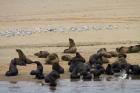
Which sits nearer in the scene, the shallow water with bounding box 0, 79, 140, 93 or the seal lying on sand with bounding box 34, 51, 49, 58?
the shallow water with bounding box 0, 79, 140, 93

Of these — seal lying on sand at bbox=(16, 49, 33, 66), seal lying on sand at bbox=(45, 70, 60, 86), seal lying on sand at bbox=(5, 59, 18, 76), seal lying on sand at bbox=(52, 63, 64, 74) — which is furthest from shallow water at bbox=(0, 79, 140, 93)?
seal lying on sand at bbox=(16, 49, 33, 66)

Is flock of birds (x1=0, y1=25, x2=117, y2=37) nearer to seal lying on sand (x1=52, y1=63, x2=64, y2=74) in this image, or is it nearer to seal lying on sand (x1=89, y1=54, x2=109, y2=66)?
seal lying on sand (x1=89, y1=54, x2=109, y2=66)

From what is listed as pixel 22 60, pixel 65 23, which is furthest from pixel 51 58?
pixel 65 23

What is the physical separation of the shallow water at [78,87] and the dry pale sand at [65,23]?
26.0 inches

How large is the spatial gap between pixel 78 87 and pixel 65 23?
1073cm

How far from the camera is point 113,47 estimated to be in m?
20.7

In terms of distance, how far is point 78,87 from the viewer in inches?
634

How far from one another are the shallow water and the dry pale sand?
66 centimetres

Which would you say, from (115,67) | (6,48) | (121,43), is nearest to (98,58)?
(115,67)

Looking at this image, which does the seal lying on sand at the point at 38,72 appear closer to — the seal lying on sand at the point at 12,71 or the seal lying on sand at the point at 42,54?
the seal lying on sand at the point at 12,71

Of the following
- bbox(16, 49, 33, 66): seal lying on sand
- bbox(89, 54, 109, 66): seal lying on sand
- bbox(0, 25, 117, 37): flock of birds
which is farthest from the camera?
bbox(0, 25, 117, 37): flock of birds

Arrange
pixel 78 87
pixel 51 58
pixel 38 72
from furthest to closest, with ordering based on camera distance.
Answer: pixel 51 58 < pixel 38 72 < pixel 78 87

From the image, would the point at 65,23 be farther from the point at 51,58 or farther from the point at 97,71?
the point at 97,71

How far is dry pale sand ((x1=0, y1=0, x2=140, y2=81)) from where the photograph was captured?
20.6m
